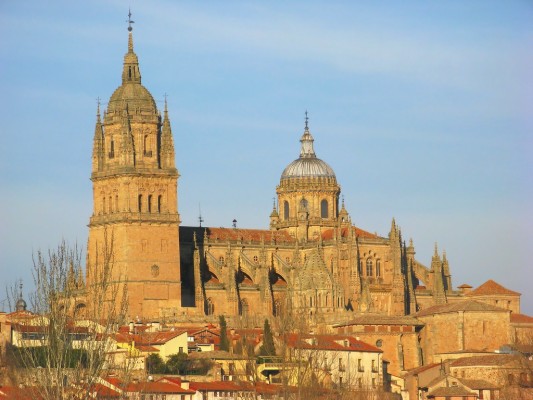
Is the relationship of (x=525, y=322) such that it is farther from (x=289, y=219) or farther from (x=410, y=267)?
(x=289, y=219)

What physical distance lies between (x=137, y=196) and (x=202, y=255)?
26.6 feet

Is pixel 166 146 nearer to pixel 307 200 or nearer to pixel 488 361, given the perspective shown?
pixel 307 200

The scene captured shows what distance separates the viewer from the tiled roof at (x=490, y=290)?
13962cm

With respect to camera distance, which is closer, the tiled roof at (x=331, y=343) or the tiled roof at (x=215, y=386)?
the tiled roof at (x=215, y=386)

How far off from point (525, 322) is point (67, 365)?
66.9 meters

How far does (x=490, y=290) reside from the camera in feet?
461

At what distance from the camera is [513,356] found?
363ft

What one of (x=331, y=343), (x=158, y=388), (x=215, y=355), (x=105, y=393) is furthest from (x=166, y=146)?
(x=105, y=393)

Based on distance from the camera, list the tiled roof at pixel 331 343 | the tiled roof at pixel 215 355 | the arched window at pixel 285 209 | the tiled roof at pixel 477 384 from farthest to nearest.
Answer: the arched window at pixel 285 209, the tiled roof at pixel 477 384, the tiled roof at pixel 215 355, the tiled roof at pixel 331 343

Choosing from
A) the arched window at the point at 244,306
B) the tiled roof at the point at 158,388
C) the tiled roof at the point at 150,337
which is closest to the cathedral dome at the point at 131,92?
the arched window at the point at 244,306

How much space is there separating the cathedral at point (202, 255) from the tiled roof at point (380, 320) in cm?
279

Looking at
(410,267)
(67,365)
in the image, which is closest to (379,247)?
(410,267)

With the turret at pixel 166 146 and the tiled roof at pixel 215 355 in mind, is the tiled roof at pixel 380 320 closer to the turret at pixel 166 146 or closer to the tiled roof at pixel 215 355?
the turret at pixel 166 146

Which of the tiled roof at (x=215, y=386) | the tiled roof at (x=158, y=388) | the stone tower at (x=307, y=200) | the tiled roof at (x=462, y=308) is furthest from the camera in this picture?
the stone tower at (x=307, y=200)
